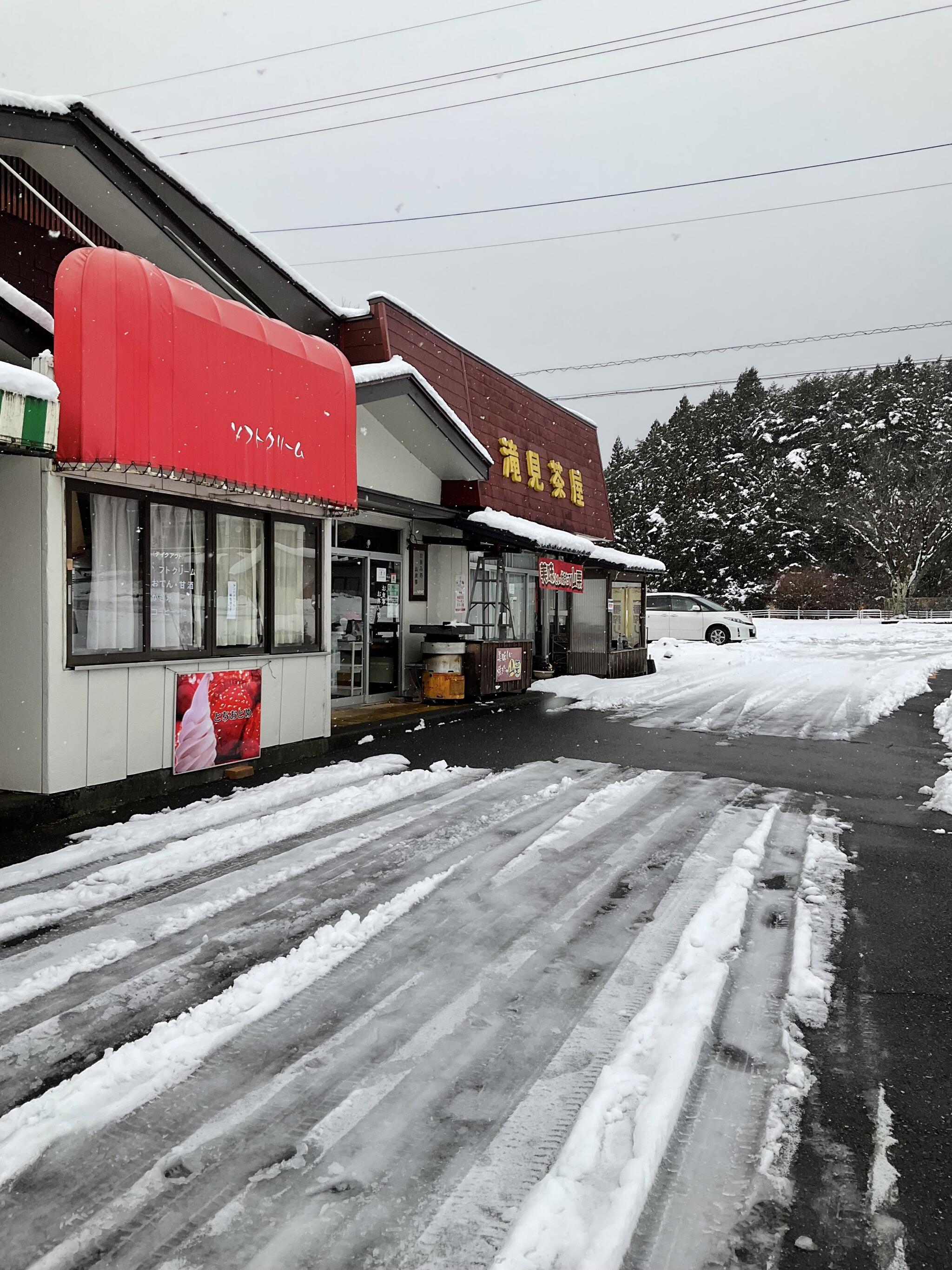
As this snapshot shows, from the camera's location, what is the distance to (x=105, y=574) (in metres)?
6.77

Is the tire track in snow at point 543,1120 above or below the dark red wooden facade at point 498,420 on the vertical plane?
below

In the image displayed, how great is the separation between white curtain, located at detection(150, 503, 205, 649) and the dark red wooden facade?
5964 millimetres

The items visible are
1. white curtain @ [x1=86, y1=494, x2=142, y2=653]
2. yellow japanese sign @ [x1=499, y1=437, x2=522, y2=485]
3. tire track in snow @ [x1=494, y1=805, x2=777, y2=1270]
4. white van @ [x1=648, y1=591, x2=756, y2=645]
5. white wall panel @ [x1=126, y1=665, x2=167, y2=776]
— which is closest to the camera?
tire track in snow @ [x1=494, y1=805, x2=777, y2=1270]

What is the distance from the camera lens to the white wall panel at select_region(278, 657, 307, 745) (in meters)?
8.67

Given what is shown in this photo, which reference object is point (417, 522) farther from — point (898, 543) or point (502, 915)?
point (898, 543)

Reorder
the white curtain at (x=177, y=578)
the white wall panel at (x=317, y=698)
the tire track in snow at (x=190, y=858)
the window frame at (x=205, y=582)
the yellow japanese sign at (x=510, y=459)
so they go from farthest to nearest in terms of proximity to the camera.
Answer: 1. the yellow japanese sign at (x=510, y=459)
2. the white wall panel at (x=317, y=698)
3. the white curtain at (x=177, y=578)
4. the window frame at (x=205, y=582)
5. the tire track in snow at (x=190, y=858)

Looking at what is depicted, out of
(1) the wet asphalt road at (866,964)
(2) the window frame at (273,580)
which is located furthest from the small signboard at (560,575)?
(2) the window frame at (273,580)

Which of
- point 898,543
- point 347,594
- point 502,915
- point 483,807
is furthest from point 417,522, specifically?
point 898,543

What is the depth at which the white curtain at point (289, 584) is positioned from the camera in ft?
28.4

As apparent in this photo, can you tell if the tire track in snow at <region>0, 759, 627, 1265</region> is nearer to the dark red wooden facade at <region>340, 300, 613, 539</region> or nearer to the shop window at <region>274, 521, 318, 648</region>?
the shop window at <region>274, 521, 318, 648</region>

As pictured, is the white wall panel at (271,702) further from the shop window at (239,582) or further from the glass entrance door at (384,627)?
the glass entrance door at (384,627)

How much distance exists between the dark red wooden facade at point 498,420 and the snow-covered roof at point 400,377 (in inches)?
29.9

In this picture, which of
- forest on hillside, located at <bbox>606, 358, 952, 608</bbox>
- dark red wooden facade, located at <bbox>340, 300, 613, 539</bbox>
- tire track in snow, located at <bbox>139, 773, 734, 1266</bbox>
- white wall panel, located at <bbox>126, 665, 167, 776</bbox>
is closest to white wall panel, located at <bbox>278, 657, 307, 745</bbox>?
white wall panel, located at <bbox>126, 665, 167, 776</bbox>

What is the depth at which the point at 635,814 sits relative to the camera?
6.50 m
